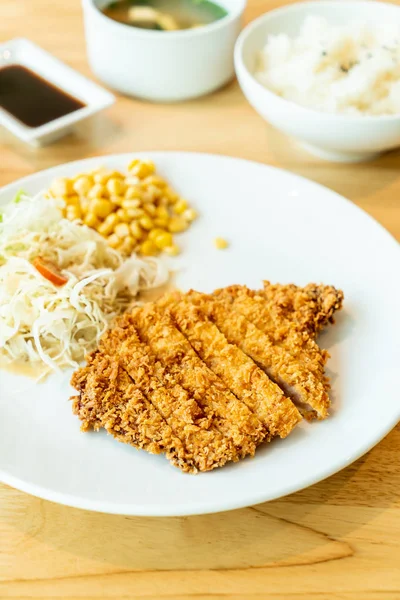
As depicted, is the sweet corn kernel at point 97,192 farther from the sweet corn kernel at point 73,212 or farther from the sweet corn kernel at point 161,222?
the sweet corn kernel at point 161,222

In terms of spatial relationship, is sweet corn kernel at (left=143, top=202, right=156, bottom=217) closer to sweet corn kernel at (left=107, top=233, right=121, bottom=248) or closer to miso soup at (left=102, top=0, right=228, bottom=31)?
sweet corn kernel at (left=107, top=233, right=121, bottom=248)

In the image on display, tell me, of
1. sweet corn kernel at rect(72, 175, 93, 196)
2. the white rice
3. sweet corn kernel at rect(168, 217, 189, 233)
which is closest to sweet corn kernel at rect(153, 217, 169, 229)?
sweet corn kernel at rect(168, 217, 189, 233)

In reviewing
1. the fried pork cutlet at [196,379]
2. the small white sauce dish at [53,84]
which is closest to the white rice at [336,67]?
the small white sauce dish at [53,84]

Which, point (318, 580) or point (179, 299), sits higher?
point (179, 299)

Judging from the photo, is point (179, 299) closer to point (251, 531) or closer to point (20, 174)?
point (251, 531)

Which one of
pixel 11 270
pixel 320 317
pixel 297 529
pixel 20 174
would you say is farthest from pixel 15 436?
pixel 20 174

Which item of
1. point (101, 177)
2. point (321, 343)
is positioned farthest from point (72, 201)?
point (321, 343)
